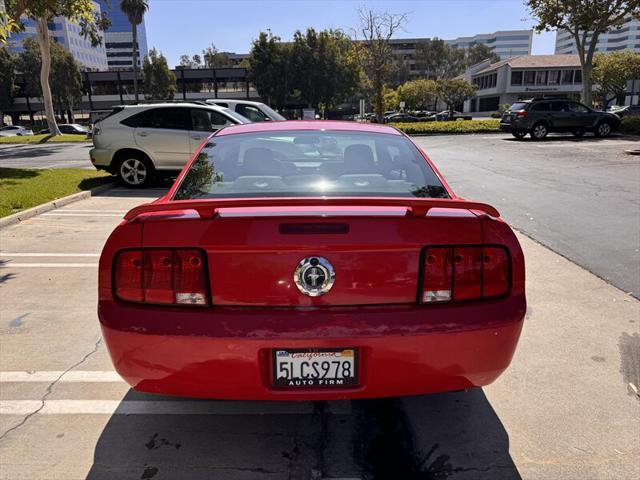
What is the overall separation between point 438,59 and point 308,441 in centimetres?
11109

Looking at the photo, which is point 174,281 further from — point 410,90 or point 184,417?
point 410,90

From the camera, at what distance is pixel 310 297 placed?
218 centimetres

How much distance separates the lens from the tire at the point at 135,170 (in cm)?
1082

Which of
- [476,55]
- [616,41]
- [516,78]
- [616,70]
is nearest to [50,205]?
[616,70]

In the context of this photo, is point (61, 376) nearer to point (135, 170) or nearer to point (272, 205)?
point (272, 205)

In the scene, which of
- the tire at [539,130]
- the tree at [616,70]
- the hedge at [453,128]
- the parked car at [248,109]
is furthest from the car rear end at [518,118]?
the tree at [616,70]

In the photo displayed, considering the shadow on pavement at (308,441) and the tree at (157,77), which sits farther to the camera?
the tree at (157,77)

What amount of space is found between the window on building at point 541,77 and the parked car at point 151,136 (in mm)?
65721

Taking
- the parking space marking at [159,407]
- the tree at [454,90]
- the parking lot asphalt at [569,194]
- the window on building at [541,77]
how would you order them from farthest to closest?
the window on building at [541,77]
the tree at [454,90]
the parking lot asphalt at [569,194]
the parking space marking at [159,407]

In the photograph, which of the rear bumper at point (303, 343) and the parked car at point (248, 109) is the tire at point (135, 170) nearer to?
the parked car at point (248, 109)

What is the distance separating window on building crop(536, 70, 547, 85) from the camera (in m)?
65.8

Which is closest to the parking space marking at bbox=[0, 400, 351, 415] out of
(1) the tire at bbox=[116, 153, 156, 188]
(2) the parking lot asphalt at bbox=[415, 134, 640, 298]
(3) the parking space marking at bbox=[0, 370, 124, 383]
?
(3) the parking space marking at bbox=[0, 370, 124, 383]

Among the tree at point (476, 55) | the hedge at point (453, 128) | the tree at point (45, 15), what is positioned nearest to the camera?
the tree at point (45, 15)

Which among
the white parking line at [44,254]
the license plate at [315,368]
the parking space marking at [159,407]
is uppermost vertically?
the license plate at [315,368]
